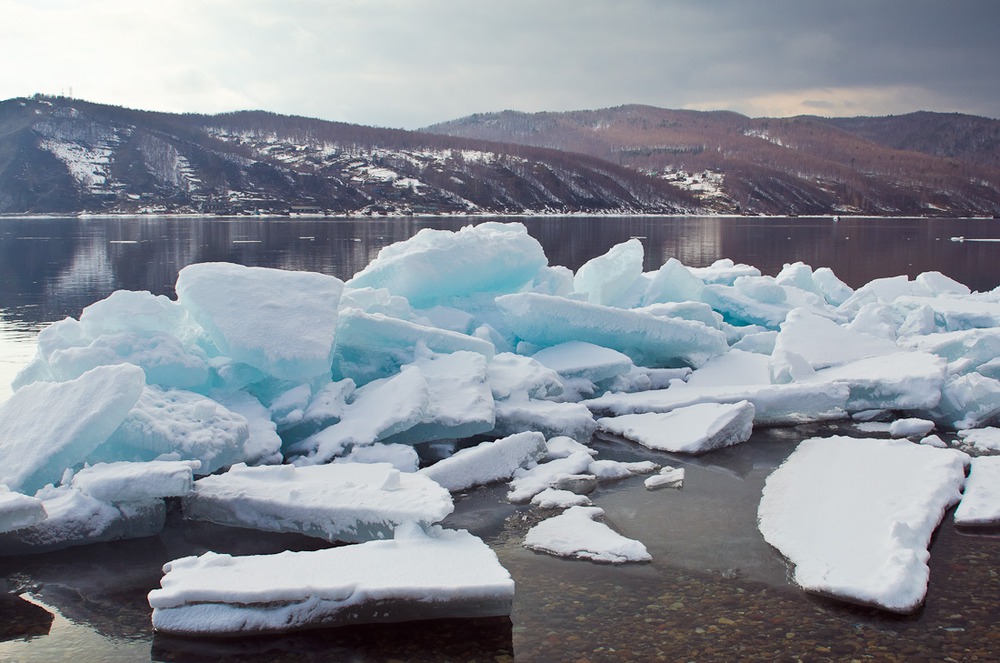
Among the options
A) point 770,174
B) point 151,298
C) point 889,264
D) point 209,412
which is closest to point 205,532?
point 209,412

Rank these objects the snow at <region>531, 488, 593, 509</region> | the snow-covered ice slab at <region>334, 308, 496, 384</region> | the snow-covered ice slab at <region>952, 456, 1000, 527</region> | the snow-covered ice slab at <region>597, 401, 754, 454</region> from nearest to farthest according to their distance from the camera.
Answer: the snow-covered ice slab at <region>952, 456, 1000, 527</region> → the snow at <region>531, 488, 593, 509</region> → the snow-covered ice slab at <region>597, 401, 754, 454</region> → the snow-covered ice slab at <region>334, 308, 496, 384</region>

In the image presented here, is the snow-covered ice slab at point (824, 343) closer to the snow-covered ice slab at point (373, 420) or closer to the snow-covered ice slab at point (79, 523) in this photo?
the snow-covered ice slab at point (373, 420)

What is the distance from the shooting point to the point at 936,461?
221 inches

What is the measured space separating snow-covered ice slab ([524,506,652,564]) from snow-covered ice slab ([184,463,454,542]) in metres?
0.57

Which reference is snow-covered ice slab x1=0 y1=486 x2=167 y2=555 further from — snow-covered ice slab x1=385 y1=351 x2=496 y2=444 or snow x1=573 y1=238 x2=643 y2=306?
snow x1=573 y1=238 x2=643 y2=306

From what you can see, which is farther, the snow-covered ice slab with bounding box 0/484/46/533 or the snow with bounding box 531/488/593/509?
the snow with bounding box 531/488/593/509

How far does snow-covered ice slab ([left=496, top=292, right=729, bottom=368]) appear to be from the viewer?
803 centimetres

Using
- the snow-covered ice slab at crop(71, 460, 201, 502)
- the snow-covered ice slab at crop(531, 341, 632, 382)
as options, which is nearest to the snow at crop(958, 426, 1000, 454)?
the snow-covered ice slab at crop(531, 341, 632, 382)

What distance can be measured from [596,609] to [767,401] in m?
3.75

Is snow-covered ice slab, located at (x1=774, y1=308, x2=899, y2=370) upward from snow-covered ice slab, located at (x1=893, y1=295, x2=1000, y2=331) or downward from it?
downward

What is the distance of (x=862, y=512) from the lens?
4723 millimetres

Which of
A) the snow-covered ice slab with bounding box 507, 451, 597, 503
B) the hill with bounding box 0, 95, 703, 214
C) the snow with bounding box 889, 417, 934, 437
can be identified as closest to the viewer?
the snow-covered ice slab with bounding box 507, 451, 597, 503

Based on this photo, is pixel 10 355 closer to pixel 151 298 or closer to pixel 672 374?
pixel 151 298

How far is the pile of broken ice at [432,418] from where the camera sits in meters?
4.02
